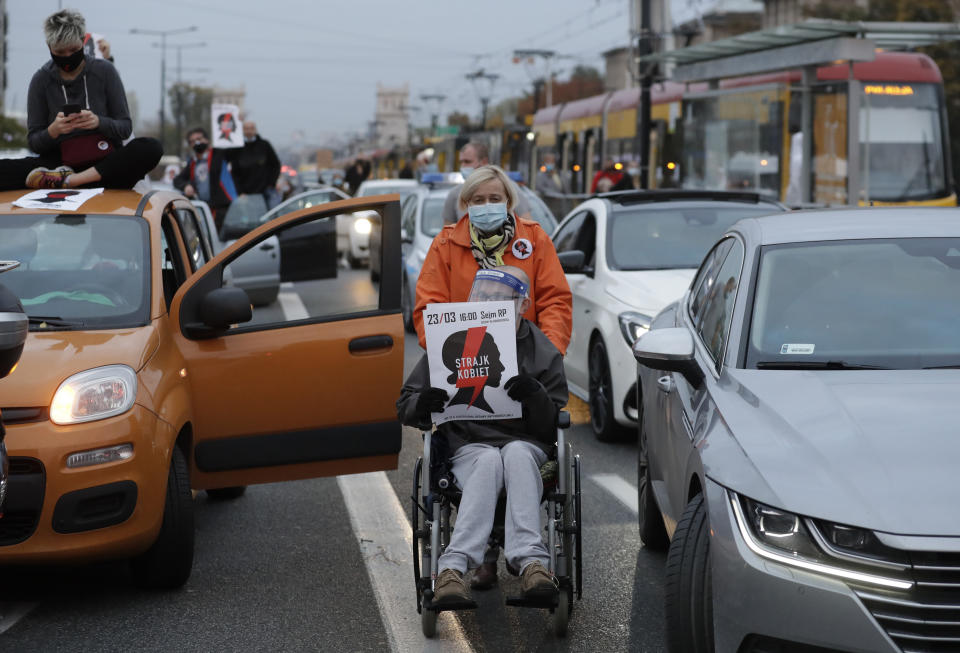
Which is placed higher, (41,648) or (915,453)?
(915,453)

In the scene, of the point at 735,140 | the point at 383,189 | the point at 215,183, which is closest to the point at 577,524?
the point at 215,183

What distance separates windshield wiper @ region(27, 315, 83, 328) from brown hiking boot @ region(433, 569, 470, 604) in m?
2.17

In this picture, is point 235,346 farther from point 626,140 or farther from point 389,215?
point 626,140

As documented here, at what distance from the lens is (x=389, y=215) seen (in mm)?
6141

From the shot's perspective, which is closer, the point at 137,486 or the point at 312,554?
the point at 137,486

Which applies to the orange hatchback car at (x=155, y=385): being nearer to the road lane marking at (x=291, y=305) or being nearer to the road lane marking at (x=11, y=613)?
the road lane marking at (x=11, y=613)

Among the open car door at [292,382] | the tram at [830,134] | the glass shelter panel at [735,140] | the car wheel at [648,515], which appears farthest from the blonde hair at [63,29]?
the glass shelter panel at [735,140]

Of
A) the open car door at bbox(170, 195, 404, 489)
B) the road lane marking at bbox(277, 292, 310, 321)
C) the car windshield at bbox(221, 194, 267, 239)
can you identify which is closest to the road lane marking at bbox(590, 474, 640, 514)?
the open car door at bbox(170, 195, 404, 489)

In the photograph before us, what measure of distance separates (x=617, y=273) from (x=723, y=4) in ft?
222

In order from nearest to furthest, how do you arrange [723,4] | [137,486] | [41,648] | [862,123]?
[41,648]
[137,486]
[862,123]
[723,4]

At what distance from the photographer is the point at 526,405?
4957mm

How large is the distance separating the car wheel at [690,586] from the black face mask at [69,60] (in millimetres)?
4645

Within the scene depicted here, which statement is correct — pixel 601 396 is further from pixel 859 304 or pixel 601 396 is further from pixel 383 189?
pixel 383 189

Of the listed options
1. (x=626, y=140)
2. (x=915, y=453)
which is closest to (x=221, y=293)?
(x=915, y=453)
